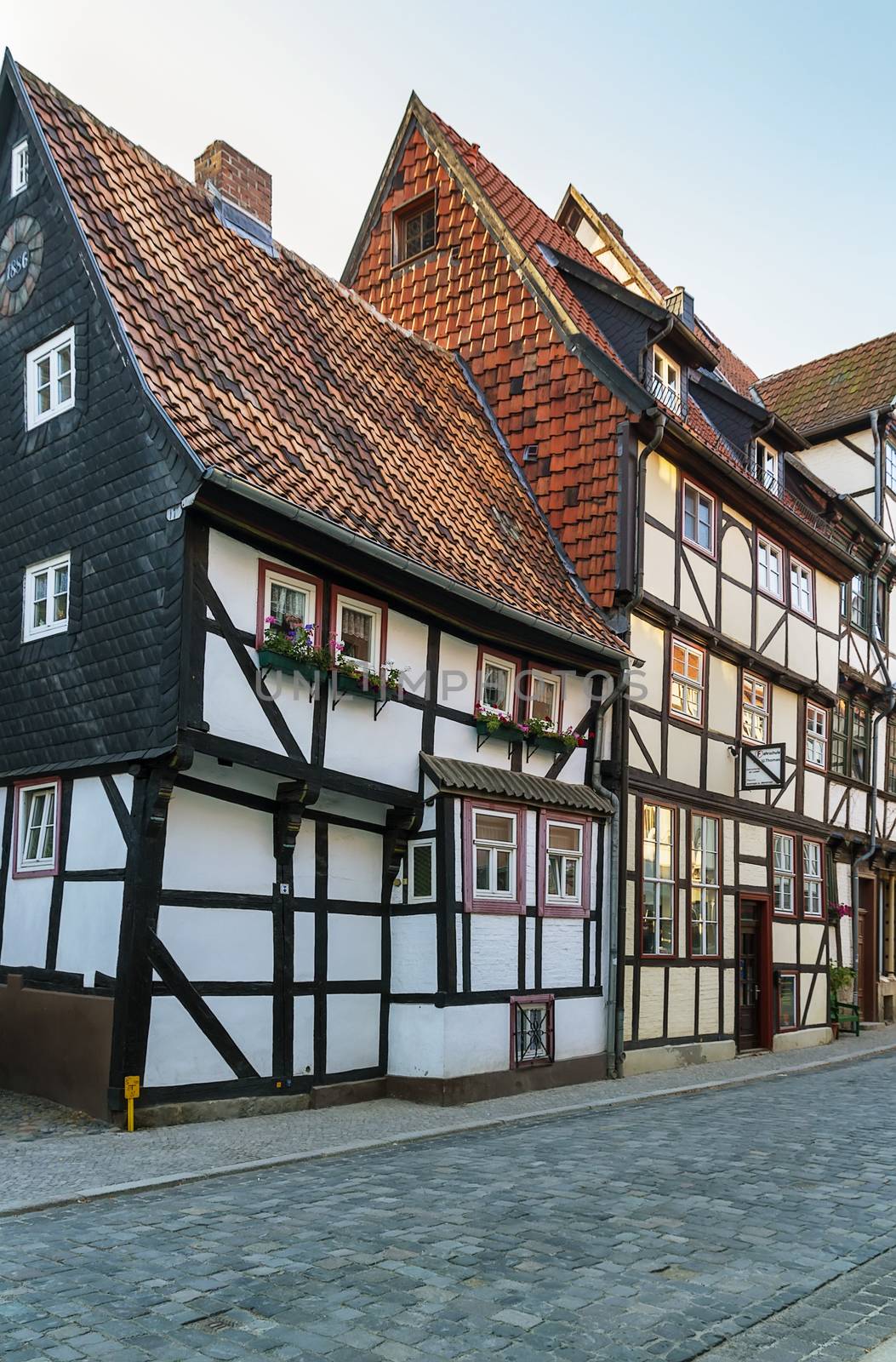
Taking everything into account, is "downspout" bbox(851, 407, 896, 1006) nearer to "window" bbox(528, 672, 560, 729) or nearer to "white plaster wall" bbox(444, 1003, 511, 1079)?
"window" bbox(528, 672, 560, 729)

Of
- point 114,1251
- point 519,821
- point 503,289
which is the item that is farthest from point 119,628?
point 503,289

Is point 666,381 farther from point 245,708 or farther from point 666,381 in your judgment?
point 245,708

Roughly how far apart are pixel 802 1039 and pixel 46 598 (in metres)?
15.1

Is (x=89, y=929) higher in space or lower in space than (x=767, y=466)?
lower

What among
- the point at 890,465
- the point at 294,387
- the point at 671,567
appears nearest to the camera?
the point at 294,387

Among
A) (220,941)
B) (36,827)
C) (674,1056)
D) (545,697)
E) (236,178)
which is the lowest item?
(674,1056)

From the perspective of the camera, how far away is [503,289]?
782 inches

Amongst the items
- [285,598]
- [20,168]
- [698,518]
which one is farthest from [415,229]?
[285,598]

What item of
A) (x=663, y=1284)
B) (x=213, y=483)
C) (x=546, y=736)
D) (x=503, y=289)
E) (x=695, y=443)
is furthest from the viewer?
(x=503, y=289)

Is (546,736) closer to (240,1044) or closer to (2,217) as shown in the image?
(240,1044)

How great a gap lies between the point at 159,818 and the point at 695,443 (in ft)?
34.3

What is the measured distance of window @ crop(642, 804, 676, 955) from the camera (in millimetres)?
17500

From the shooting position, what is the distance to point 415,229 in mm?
21641

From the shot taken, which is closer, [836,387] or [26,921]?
[26,921]
